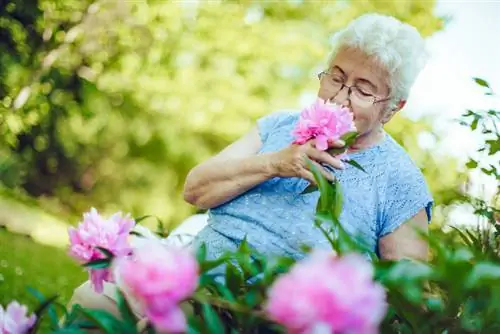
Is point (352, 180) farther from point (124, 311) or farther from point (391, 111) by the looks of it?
point (124, 311)

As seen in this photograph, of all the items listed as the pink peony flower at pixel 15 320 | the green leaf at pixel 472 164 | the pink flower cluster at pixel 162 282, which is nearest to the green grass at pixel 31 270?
the green leaf at pixel 472 164

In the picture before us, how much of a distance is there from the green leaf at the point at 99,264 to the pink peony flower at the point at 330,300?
0.46 m

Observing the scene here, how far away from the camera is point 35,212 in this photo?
9.69 m

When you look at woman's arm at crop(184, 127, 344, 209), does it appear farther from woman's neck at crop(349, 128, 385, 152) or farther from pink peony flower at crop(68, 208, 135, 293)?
pink peony flower at crop(68, 208, 135, 293)

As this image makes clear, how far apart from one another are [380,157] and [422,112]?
6.70 meters

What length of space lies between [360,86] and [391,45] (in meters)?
0.14

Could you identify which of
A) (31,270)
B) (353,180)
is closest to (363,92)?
(353,180)

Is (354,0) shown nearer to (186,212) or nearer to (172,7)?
(172,7)

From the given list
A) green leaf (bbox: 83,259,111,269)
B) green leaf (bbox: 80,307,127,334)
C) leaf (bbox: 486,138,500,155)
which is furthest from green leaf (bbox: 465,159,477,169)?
green leaf (bbox: 80,307,127,334)

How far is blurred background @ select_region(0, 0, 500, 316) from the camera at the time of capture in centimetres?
803

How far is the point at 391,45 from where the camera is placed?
2.06 metres

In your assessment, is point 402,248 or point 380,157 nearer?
point 402,248

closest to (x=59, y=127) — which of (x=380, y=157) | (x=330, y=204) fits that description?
(x=380, y=157)

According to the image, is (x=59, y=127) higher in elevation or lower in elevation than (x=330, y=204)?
lower
